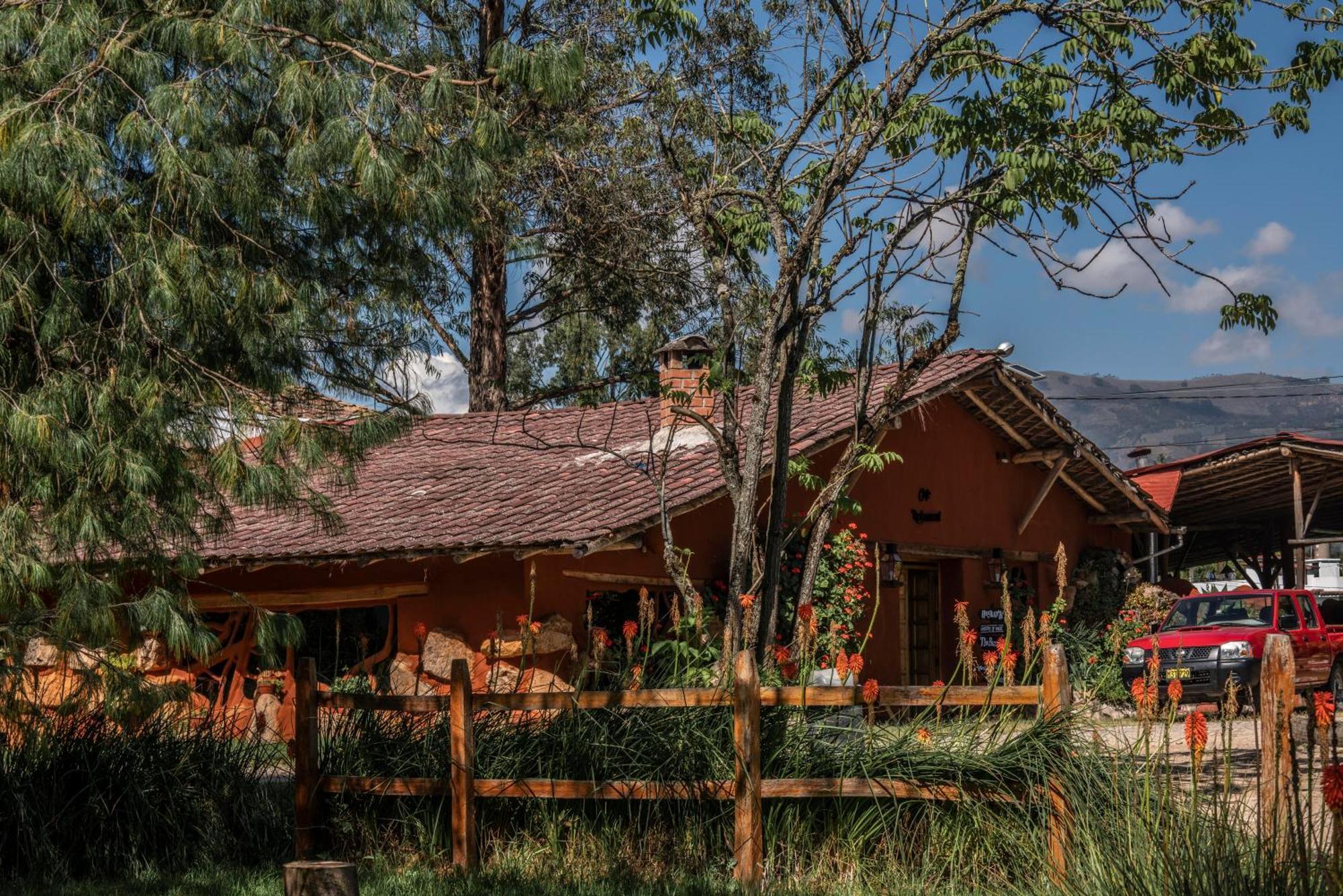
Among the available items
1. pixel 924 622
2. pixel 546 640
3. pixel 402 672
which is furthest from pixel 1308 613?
pixel 402 672

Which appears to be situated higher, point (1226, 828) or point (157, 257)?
point (157, 257)

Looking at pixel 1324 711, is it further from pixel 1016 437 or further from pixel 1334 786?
pixel 1016 437

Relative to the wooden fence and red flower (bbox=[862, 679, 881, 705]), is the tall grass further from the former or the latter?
red flower (bbox=[862, 679, 881, 705])

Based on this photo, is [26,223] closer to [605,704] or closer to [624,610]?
[605,704]

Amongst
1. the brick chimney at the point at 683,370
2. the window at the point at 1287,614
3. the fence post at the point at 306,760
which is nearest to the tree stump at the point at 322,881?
the fence post at the point at 306,760

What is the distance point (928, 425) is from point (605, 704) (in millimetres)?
10917

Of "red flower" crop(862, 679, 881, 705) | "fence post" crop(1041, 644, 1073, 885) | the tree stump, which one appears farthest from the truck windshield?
the tree stump

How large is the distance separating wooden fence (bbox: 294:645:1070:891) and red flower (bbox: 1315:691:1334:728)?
1755 mm

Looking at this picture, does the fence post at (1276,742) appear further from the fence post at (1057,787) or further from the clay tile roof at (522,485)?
the clay tile roof at (522,485)

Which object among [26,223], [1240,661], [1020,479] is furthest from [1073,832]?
[1020,479]

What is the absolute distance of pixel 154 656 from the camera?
45.5 feet

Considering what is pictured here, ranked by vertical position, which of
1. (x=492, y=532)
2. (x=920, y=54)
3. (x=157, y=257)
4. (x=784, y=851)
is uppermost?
(x=920, y=54)

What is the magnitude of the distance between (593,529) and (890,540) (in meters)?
6.03

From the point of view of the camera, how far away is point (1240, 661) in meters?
16.0
